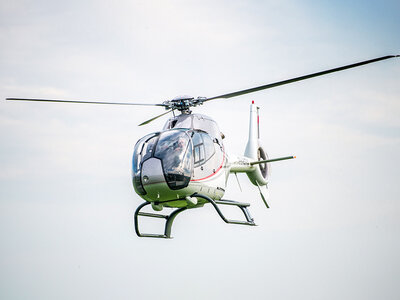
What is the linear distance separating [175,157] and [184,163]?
37 cm

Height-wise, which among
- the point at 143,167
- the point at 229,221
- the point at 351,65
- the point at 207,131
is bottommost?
the point at 229,221

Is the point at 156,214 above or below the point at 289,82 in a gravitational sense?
below

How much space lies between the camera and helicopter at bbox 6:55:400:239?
18078mm

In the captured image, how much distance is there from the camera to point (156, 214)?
21.0 m

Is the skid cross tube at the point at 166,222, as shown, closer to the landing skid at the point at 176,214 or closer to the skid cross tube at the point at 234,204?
the landing skid at the point at 176,214

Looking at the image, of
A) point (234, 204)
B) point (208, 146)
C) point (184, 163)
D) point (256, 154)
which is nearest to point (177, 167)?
point (184, 163)

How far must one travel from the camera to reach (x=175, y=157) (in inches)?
711

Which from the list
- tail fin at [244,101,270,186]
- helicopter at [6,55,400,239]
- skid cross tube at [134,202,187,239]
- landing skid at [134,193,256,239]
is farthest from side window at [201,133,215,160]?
tail fin at [244,101,270,186]

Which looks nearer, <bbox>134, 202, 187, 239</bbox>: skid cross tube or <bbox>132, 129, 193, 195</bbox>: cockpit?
<bbox>132, 129, 193, 195</bbox>: cockpit

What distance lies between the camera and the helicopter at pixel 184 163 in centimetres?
1808

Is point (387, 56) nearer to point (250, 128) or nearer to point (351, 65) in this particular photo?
point (351, 65)

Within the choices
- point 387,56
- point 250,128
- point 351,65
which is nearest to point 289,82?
point 351,65

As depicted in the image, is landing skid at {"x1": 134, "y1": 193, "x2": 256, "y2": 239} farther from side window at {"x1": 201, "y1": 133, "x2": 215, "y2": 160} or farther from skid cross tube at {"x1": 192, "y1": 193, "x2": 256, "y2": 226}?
side window at {"x1": 201, "y1": 133, "x2": 215, "y2": 160}

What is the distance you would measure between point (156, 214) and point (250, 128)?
6.32m
